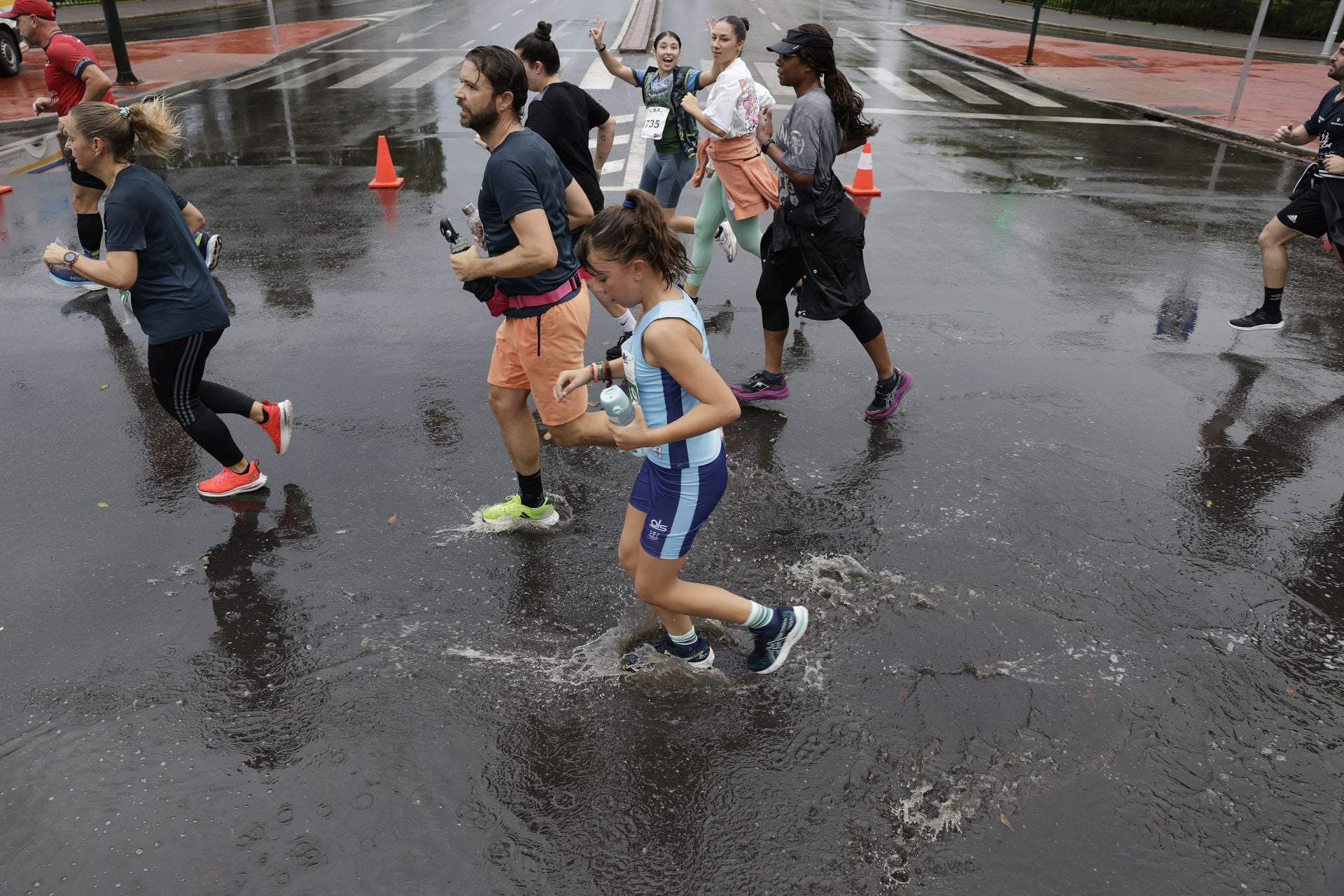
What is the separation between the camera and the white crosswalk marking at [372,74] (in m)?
17.4

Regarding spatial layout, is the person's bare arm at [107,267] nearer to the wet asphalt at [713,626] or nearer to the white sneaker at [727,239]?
the wet asphalt at [713,626]

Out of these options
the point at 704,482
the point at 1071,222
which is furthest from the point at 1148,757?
the point at 1071,222

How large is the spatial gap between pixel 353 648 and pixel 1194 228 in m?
9.50

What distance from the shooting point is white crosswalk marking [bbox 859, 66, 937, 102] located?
56.0ft

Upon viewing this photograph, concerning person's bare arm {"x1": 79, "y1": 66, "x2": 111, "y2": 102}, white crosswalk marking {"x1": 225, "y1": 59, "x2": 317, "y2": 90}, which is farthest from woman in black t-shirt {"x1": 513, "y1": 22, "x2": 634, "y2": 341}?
white crosswalk marking {"x1": 225, "y1": 59, "x2": 317, "y2": 90}

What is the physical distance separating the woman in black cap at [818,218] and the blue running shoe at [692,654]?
2.41 m

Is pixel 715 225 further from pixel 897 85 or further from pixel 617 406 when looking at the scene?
pixel 897 85

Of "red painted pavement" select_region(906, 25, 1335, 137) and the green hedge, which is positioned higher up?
the green hedge

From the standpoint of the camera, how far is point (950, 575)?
4.31 m

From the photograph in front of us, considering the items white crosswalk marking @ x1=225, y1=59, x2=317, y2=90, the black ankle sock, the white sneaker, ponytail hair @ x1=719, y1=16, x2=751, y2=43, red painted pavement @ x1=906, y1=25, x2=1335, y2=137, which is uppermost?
ponytail hair @ x1=719, y1=16, x2=751, y2=43

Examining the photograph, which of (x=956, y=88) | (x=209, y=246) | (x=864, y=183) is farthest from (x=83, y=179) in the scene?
Answer: (x=956, y=88)

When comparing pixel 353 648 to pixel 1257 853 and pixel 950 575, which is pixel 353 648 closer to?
pixel 950 575

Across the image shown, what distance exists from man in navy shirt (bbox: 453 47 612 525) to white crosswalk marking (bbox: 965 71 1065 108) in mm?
15162

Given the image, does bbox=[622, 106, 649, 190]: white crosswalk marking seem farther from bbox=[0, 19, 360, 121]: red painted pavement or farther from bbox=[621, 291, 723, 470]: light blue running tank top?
bbox=[0, 19, 360, 121]: red painted pavement
